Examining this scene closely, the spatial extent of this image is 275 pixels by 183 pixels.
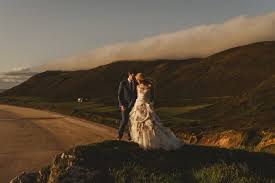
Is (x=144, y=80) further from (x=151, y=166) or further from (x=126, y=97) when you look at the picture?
(x=151, y=166)

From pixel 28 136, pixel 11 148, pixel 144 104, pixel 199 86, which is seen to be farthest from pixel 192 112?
pixel 199 86

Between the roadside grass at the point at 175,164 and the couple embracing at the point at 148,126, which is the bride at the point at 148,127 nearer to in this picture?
the couple embracing at the point at 148,126

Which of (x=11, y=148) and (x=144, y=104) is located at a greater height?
(x=144, y=104)

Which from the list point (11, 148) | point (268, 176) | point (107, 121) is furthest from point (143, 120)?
point (107, 121)

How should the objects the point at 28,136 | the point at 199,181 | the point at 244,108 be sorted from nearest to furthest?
the point at 199,181 → the point at 28,136 → the point at 244,108

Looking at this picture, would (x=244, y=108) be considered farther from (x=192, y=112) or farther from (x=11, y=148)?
(x=11, y=148)

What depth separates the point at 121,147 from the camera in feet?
43.1

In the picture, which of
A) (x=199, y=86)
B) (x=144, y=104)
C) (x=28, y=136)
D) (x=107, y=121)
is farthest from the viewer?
(x=199, y=86)

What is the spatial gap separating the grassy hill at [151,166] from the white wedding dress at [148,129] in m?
0.21

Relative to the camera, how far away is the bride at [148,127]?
518 inches

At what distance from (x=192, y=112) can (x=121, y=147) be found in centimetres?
5264

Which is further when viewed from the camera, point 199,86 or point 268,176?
point 199,86

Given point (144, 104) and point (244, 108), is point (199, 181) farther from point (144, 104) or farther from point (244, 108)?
point (244, 108)

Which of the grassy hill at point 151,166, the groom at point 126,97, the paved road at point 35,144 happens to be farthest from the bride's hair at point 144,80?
the paved road at point 35,144
